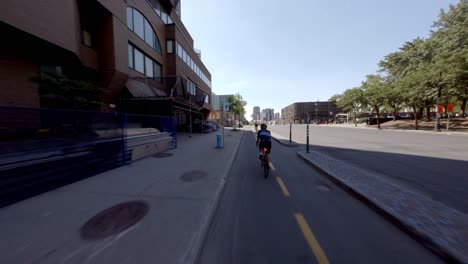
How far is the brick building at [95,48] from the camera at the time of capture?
864cm

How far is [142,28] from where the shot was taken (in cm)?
1888

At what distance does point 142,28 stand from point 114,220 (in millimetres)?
21198

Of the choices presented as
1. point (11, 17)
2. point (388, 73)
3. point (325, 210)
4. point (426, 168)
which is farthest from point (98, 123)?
point (388, 73)

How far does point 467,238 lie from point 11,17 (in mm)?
15036

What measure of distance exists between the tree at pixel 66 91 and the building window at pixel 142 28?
34.2 feet

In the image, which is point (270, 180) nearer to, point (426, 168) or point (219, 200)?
point (219, 200)

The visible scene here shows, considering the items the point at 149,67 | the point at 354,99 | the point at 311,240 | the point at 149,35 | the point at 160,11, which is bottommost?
the point at 311,240

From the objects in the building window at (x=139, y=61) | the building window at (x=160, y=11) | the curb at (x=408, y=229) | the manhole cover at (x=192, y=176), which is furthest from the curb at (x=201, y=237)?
the building window at (x=160, y=11)

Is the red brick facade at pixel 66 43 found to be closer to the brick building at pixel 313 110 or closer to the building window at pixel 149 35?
the building window at pixel 149 35

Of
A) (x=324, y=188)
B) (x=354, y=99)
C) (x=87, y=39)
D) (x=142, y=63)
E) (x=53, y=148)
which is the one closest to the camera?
(x=53, y=148)

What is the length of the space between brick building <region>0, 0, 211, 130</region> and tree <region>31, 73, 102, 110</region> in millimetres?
1186

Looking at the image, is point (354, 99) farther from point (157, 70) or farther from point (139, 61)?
point (139, 61)

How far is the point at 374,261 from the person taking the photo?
2432 mm

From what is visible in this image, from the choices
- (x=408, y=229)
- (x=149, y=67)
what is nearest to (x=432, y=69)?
(x=408, y=229)
